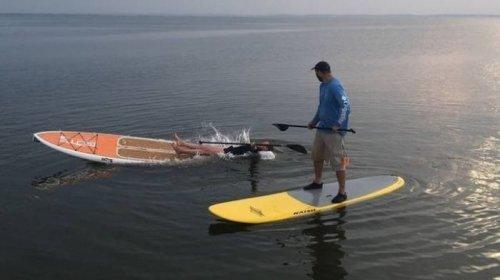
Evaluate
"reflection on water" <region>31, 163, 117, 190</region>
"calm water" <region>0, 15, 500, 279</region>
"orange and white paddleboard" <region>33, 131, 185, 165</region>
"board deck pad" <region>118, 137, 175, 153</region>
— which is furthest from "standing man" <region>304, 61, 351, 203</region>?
"reflection on water" <region>31, 163, 117, 190</region>

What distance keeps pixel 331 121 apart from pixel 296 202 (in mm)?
1876

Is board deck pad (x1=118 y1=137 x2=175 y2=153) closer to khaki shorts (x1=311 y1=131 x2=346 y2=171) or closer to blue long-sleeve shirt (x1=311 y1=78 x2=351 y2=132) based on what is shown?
khaki shorts (x1=311 y1=131 x2=346 y2=171)

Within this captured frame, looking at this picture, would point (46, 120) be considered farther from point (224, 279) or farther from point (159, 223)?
point (224, 279)

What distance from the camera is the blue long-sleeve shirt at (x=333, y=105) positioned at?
938 centimetres

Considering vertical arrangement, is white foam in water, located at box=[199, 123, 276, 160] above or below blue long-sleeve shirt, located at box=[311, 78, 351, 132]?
below

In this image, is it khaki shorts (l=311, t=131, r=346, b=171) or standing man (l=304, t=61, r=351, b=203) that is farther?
khaki shorts (l=311, t=131, r=346, b=171)

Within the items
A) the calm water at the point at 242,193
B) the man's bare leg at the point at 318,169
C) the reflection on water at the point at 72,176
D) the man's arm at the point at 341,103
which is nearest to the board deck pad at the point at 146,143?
the reflection on water at the point at 72,176

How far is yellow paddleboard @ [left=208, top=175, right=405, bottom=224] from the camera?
9.53m

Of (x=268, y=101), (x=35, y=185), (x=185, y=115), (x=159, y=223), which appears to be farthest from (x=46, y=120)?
(x=159, y=223)

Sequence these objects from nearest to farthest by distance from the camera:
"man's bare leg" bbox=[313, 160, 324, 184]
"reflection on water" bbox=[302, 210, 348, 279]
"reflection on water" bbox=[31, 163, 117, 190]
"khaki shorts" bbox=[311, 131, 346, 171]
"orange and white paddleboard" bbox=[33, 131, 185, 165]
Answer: "reflection on water" bbox=[302, 210, 348, 279] < "khaki shorts" bbox=[311, 131, 346, 171] < "man's bare leg" bbox=[313, 160, 324, 184] < "reflection on water" bbox=[31, 163, 117, 190] < "orange and white paddleboard" bbox=[33, 131, 185, 165]

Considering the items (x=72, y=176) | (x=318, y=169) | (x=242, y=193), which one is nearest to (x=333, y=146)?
(x=318, y=169)

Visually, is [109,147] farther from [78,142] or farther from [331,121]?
[331,121]

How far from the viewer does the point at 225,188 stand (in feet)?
38.4

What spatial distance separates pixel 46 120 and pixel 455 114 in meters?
16.2
